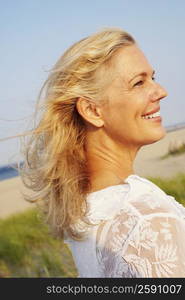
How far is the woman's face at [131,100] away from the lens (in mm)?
1537

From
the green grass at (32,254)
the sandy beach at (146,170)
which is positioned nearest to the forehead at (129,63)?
the green grass at (32,254)

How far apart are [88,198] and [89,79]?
0.40m

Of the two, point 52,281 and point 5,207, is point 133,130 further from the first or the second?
point 5,207

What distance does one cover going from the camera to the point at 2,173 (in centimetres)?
2066

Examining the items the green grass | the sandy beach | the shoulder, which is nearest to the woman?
the shoulder

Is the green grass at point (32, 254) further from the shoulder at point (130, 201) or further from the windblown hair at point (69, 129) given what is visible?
the shoulder at point (130, 201)

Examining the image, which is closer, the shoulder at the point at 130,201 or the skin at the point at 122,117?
the shoulder at the point at 130,201

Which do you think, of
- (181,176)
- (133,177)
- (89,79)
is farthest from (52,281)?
(181,176)

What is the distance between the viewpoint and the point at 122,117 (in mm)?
1549

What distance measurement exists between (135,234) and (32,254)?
3.18 m

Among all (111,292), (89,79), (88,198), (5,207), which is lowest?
(5,207)

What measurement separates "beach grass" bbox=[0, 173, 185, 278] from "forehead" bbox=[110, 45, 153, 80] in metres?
2.05

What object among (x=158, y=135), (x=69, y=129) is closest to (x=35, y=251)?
(x=69, y=129)

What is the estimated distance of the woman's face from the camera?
5.04 ft
